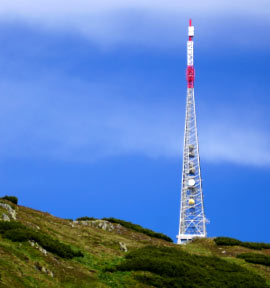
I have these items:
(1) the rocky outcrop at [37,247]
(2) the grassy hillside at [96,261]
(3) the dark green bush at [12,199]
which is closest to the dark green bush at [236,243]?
(2) the grassy hillside at [96,261]

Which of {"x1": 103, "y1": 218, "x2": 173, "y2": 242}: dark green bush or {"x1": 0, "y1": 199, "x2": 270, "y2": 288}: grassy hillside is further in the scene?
{"x1": 103, "y1": 218, "x2": 173, "y2": 242}: dark green bush

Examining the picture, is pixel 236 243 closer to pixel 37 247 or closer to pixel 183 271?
pixel 183 271

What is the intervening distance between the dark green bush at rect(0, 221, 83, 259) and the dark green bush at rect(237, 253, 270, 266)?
17530 millimetres

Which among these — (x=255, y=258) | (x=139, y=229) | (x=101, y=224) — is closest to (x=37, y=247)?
(x=101, y=224)

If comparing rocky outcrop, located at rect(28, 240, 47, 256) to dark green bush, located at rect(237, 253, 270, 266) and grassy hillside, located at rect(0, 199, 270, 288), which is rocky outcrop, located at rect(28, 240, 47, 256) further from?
dark green bush, located at rect(237, 253, 270, 266)

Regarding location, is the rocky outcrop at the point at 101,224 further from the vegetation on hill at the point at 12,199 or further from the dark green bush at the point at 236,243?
the dark green bush at the point at 236,243

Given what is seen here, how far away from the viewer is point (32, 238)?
125 feet

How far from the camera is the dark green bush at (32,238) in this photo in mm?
37062

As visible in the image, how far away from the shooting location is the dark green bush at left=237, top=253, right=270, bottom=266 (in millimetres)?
50062

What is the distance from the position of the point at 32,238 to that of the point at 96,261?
16.8ft

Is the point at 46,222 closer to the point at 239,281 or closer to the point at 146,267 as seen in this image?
the point at 146,267

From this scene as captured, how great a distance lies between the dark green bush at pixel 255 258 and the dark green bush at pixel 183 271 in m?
4.25

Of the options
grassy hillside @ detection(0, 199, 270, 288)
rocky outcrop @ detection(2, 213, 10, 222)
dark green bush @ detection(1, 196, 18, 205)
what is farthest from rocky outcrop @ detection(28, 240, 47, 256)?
dark green bush @ detection(1, 196, 18, 205)

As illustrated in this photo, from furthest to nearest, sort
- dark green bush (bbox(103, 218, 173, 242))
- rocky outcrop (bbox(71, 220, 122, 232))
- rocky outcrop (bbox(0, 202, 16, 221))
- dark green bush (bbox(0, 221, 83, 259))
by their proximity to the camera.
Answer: dark green bush (bbox(103, 218, 173, 242))
rocky outcrop (bbox(71, 220, 122, 232))
rocky outcrop (bbox(0, 202, 16, 221))
dark green bush (bbox(0, 221, 83, 259))
